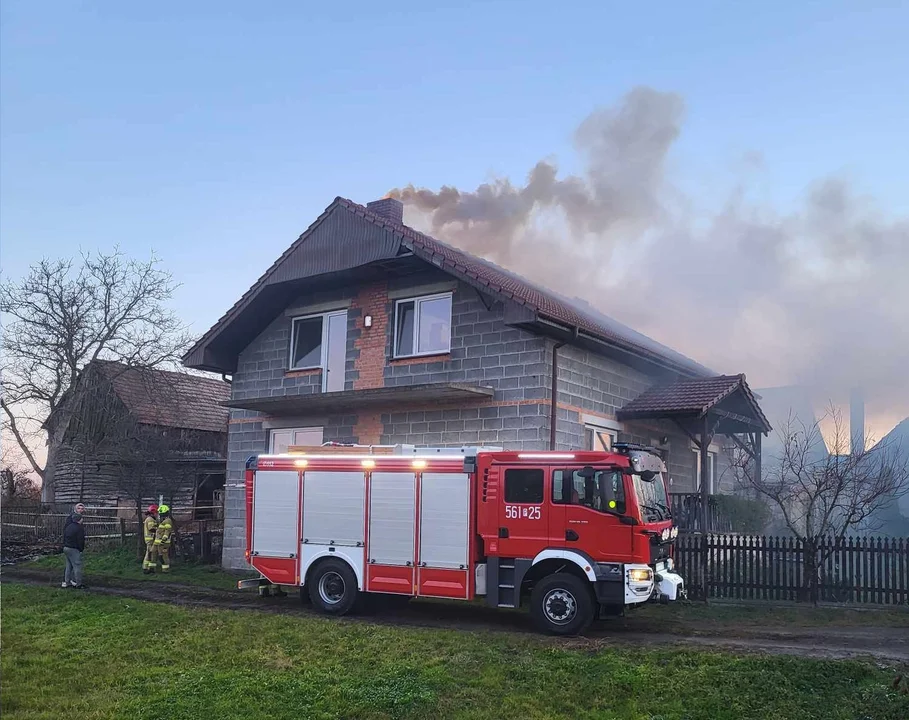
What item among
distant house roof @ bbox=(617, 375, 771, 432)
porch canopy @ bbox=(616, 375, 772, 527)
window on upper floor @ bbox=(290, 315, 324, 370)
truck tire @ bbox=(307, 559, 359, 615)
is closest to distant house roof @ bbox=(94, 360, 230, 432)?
window on upper floor @ bbox=(290, 315, 324, 370)

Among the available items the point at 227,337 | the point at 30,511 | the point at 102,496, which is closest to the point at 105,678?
the point at 227,337

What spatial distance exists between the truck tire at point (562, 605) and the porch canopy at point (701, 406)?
237 inches

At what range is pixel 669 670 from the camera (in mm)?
8992

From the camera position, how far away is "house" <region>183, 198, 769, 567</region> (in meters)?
15.5

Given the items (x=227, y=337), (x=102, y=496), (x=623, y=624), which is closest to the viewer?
(x=623, y=624)

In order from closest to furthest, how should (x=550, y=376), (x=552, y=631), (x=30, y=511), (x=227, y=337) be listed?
(x=552, y=631), (x=550, y=376), (x=227, y=337), (x=30, y=511)

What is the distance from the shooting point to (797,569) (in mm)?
14000

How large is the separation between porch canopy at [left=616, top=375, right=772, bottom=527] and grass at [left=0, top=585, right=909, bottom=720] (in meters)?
7.25

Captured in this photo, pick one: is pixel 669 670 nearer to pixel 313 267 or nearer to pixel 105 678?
pixel 105 678

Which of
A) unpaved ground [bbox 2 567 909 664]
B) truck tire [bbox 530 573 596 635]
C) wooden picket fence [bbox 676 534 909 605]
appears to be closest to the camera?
unpaved ground [bbox 2 567 909 664]

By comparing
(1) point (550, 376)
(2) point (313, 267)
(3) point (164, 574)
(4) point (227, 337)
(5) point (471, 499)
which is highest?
(2) point (313, 267)

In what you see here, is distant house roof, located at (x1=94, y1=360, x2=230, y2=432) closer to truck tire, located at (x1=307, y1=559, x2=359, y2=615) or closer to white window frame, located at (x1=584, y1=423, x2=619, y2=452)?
white window frame, located at (x1=584, y1=423, x2=619, y2=452)

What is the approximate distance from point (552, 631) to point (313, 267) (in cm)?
943

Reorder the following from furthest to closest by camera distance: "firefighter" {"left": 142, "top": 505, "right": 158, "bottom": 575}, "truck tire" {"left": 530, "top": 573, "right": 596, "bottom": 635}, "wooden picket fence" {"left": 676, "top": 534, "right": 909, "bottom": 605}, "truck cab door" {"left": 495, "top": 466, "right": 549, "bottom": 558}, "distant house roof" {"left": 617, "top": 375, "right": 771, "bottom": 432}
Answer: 1. "firefighter" {"left": 142, "top": 505, "right": 158, "bottom": 575}
2. "distant house roof" {"left": 617, "top": 375, "right": 771, "bottom": 432}
3. "wooden picket fence" {"left": 676, "top": 534, "right": 909, "bottom": 605}
4. "truck cab door" {"left": 495, "top": 466, "right": 549, "bottom": 558}
5. "truck tire" {"left": 530, "top": 573, "right": 596, "bottom": 635}
